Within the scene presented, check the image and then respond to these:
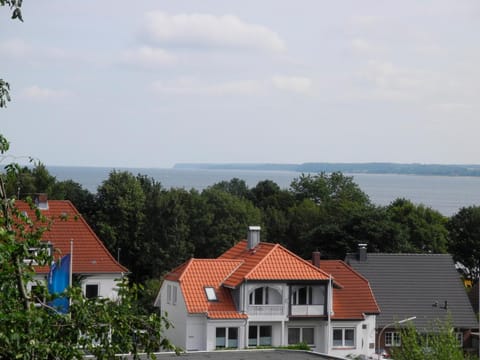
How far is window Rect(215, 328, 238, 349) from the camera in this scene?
50.6 meters

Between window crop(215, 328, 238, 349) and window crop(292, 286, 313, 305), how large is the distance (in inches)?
154

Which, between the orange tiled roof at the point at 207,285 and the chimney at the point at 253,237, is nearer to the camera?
the orange tiled roof at the point at 207,285

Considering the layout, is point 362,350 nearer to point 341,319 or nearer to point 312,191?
point 341,319

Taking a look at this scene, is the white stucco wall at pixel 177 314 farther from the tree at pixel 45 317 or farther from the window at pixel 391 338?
the tree at pixel 45 317

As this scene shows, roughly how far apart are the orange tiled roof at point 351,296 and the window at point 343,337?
2.41 feet

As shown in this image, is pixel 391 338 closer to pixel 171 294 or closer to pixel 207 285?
pixel 207 285

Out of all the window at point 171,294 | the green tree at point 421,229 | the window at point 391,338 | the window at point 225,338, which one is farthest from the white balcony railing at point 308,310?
the green tree at point 421,229

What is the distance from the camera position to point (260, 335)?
5216 centimetres

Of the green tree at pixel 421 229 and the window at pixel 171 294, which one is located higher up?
the green tree at pixel 421 229

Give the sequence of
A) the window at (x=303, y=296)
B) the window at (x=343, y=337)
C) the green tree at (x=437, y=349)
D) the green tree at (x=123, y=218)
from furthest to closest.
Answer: the green tree at (x=123, y=218) < the window at (x=343, y=337) < the window at (x=303, y=296) < the green tree at (x=437, y=349)

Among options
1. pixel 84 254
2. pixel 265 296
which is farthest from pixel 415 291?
pixel 84 254

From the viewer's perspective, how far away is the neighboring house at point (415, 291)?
56.2 m

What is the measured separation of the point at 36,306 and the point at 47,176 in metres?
77.8

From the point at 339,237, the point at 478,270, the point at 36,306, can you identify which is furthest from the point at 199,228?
the point at 36,306
